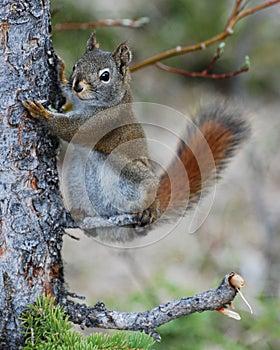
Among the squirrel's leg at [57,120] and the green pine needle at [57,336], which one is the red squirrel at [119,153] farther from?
the green pine needle at [57,336]

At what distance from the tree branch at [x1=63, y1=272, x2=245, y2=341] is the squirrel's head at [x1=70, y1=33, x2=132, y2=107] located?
0.48 metres

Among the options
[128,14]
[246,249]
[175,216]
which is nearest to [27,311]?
[175,216]

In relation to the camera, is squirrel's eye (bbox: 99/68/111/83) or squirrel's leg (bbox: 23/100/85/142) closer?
squirrel's leg (bbox: 23/100/85/142)

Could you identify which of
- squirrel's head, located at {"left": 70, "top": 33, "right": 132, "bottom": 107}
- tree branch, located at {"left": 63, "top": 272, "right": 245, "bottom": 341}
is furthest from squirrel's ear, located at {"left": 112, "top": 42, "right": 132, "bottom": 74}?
tree branch, located at {"left": 63, "top": 272, "right": 245, "bottom": 341}

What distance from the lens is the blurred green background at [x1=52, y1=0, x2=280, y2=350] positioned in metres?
1.98

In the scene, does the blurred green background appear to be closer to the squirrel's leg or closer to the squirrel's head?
the squirrel's head

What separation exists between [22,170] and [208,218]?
2642 millimetres

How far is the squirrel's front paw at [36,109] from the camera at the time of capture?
3.76 ft

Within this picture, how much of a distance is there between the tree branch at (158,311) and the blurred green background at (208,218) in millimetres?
521

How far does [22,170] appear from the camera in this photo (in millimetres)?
1153

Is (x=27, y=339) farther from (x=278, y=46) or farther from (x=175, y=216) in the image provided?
(x=278, y=46)

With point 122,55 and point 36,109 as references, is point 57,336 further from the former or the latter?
point 122,55

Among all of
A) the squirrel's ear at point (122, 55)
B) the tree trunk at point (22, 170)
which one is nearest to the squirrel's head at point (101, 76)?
the squirrel's ear at point (122, 55)

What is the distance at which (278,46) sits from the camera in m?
5.20
